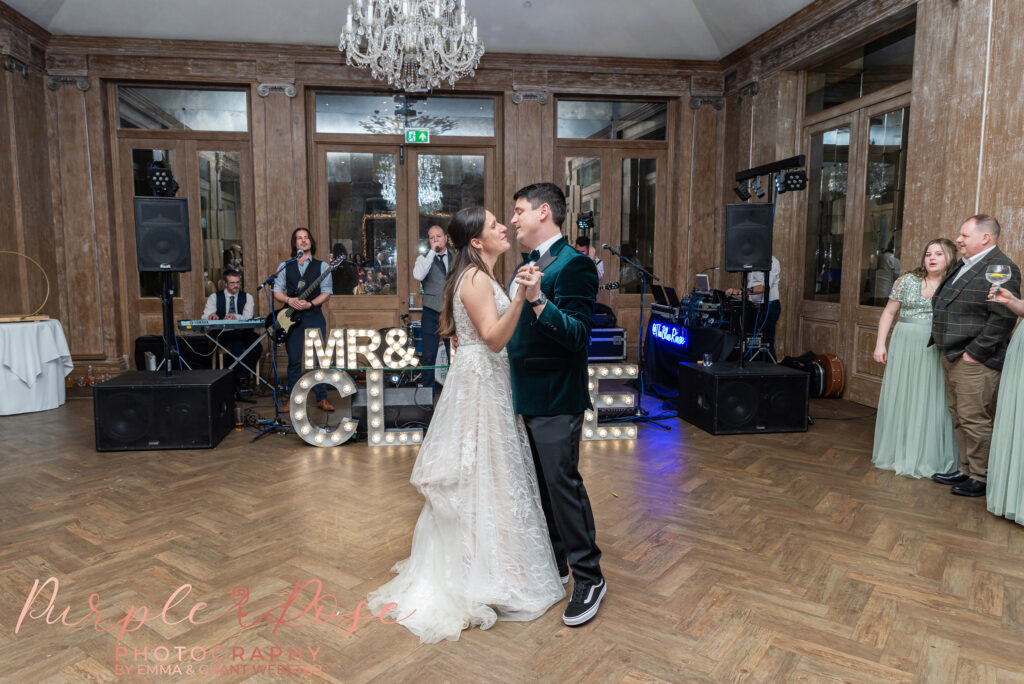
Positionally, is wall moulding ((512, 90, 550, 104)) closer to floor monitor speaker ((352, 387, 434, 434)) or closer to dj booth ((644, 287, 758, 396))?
dj booth ((644, 287, 758, 396))

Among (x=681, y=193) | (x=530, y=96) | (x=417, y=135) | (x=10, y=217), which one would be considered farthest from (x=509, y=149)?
(x=10, y=217)

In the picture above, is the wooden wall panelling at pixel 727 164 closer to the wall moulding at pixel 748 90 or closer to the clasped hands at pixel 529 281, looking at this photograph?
the wall moulding at pixel 748 90

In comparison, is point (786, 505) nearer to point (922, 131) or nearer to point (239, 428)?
point (922, 131)

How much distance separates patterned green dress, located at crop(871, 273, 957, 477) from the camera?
424 centimetres

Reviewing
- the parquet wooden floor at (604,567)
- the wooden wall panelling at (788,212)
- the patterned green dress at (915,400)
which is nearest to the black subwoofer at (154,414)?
the parquet wooden floor at (604,567)

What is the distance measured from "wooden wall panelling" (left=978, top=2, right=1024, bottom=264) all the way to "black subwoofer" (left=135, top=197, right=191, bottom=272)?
5730 millimetres

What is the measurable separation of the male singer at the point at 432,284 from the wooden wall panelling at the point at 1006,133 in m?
4.23

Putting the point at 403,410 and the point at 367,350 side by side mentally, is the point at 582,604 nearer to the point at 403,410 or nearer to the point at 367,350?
the point at 367,350

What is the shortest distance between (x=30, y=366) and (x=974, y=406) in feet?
24.6

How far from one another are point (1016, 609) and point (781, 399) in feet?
9.10

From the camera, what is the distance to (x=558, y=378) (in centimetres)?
243

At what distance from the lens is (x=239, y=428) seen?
5488 mm

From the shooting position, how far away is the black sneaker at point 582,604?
247cm

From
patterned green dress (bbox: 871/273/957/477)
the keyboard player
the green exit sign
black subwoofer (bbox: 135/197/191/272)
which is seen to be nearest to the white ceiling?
the green exit sign
